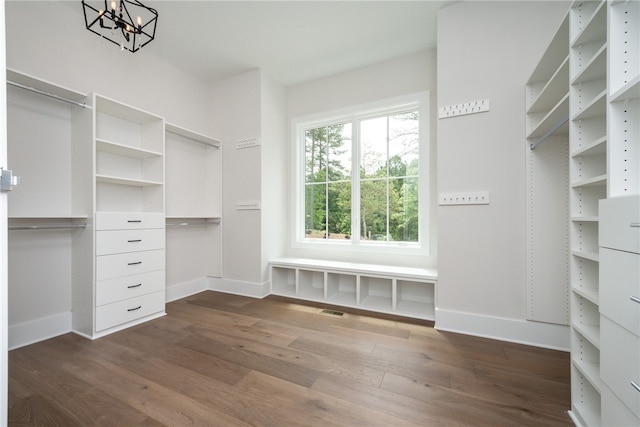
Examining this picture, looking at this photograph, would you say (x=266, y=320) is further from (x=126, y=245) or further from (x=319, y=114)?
(x=319, y=114)

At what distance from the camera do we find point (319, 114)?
3.45 metres

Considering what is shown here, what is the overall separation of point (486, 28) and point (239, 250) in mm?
3408

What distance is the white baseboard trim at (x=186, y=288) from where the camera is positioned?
3.06m

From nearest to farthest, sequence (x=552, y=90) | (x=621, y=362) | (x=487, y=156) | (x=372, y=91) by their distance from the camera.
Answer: (x=621, y=362)
(x=552, y=90)
(x=487, y=156)
(x=372, y=91)

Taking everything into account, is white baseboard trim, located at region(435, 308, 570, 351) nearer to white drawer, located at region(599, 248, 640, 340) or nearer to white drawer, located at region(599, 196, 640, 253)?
white drawer, located at region(599, 248, 640, 340)

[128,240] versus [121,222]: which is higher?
[121,222]

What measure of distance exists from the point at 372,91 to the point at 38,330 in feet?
13.1

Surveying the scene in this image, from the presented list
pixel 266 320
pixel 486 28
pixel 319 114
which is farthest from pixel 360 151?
pixel 266 320

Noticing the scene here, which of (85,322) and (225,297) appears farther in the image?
(225,297)

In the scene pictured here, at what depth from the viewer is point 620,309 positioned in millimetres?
916

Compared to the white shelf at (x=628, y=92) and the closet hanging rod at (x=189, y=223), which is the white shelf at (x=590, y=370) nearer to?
the white shelf at (x=628, y=92)

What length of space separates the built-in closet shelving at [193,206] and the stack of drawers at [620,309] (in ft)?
10.9

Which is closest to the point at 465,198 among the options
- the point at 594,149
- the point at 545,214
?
the point at 545,214

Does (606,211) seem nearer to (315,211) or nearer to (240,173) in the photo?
(315,211)
